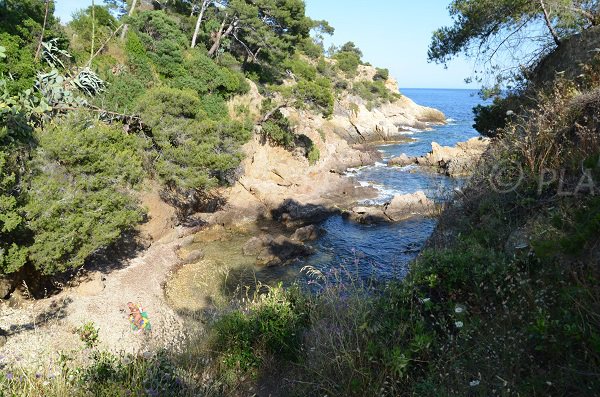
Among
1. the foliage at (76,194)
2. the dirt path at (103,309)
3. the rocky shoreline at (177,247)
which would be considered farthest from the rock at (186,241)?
the foliage at (76,194)

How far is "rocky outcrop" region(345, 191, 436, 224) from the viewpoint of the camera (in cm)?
2252

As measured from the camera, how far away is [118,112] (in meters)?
19.1

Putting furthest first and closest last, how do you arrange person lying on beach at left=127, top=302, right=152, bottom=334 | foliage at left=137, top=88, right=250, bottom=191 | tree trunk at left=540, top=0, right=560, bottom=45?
foliage at left=137, top=88, right=250, bottom=191, person lying on beach at left=127, top=302, right=152, bottom=334, tree trunk at left=540, top=0, right=560, bottom=45

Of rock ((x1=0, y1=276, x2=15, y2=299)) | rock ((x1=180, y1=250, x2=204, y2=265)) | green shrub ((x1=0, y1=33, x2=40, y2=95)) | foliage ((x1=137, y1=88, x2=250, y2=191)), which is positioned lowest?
rock ((x1=180, y1=250, x2=204, y2=265))

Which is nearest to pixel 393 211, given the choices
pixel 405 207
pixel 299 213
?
pixel 405 207

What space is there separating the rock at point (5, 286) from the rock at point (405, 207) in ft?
58.8

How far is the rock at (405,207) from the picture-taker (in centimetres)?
2272

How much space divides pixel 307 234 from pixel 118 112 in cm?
1136

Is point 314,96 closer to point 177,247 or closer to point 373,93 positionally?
point 177,247

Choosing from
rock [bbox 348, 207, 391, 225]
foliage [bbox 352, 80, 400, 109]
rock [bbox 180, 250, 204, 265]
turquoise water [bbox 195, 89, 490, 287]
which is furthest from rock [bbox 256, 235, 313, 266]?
foliage [bbox 352, 80, 400, 109]

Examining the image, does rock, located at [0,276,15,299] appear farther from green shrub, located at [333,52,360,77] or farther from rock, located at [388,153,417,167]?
green shrub, located at [333,52,360,77]

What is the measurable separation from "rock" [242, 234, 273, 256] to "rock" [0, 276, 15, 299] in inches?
348

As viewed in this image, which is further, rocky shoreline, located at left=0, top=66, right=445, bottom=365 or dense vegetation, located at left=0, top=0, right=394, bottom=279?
dense vegetation, located at left=0, top=0, right=394, bottom=279

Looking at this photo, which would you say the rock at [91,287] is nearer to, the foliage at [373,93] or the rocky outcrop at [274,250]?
the rocky outcrop at [274,250]
